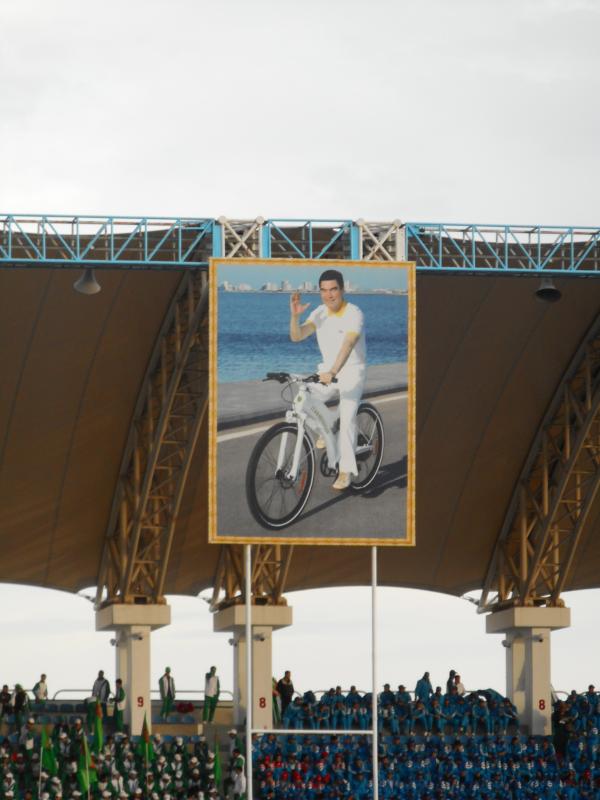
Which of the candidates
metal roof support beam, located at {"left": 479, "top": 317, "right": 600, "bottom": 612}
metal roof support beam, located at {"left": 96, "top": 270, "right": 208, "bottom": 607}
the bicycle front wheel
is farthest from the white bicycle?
metal roof support beam, located at {"left": 479, "top": 317, "right": 600, "bottom": 612}

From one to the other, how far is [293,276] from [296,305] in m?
0.52

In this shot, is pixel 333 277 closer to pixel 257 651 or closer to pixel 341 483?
pixel 341 483

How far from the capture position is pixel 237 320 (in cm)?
3456

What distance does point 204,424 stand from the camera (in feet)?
143

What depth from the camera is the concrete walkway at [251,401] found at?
3409cm

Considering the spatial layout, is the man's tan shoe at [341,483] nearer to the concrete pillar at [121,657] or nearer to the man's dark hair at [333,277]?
the man's dark hair at [333,277]

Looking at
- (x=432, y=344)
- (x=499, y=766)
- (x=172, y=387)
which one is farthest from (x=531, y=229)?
(x=499, y=766)

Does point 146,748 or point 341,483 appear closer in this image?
point 341,483

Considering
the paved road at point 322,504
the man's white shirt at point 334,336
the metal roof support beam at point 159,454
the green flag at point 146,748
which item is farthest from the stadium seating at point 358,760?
the man's white shirt at point 334,336

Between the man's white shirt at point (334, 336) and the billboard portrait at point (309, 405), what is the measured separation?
0.7 inches

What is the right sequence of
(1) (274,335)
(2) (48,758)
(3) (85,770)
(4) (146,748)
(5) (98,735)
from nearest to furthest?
(1) (274,335) < (3) (85,770) < (2) (48,758) < (4) (146,748) < (5) (98,735)

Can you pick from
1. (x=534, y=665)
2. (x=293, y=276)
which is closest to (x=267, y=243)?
(x=293, y=276)

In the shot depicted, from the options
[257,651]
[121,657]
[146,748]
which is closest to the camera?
[146,748]

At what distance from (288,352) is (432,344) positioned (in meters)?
9.34
